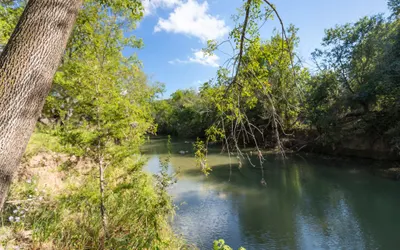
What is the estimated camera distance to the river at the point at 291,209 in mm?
5410

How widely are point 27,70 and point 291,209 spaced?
7.40 m

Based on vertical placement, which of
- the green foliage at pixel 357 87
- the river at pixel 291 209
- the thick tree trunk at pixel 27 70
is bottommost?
the river at pixel 291 209

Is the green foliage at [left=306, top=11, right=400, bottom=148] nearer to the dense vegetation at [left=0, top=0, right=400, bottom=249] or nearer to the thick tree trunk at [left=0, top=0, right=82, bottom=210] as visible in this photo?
the dense vegetation at [left=0, top=0, right=400, bottom=249]

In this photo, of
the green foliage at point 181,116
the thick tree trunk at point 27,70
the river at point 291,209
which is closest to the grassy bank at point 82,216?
the river at point 291,209

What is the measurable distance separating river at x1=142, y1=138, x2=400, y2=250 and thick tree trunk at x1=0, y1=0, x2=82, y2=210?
3207mm

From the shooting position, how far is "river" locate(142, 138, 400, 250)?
5.41m

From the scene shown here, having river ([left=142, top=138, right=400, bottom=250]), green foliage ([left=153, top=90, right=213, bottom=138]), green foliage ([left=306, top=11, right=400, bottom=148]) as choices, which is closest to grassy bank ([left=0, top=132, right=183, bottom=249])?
river ([left=142, top=138, right=400, bottom=250])

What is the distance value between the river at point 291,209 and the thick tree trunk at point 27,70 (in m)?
3.21

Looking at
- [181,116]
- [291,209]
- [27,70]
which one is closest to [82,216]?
[27,70]

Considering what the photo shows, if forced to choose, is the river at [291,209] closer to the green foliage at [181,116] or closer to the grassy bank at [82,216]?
the grassy bank at [82,216]

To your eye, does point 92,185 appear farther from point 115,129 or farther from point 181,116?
point 181,116

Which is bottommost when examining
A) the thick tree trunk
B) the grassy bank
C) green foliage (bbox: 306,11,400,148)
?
the grassy bank

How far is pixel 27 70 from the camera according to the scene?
1217 mm

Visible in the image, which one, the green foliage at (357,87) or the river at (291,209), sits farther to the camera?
the green foliage at (357,87)
